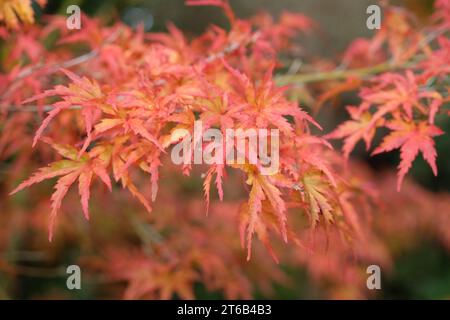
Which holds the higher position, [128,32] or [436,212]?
[128,32]

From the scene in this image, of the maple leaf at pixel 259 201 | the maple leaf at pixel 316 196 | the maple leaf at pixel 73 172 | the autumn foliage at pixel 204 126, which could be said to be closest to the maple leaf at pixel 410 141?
the autumn foliage at pixel 204 126

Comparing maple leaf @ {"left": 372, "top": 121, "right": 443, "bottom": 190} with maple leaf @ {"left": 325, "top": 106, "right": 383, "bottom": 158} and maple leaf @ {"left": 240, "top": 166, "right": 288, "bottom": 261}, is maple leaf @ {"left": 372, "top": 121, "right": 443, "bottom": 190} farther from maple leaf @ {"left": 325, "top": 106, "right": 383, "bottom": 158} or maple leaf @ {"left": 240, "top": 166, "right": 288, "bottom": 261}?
maple leaf @ {"left": 240, "top": 166, "right": 288, "bottom": 261}

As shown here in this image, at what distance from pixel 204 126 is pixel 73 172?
0.29m

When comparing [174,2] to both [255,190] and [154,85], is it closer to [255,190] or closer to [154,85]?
[154,85]

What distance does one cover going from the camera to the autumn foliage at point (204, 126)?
96cm

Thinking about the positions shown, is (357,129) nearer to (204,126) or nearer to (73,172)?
(204,126)

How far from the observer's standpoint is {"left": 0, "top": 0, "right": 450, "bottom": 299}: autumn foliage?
0.96 meters

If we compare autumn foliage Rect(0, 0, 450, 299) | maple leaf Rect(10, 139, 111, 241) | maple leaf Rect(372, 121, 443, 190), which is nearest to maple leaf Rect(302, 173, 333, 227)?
autumn foliage Rect(0, 0, 450, 299)

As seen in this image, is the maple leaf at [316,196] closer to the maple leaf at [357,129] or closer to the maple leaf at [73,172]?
the maple leaf at [357,129]

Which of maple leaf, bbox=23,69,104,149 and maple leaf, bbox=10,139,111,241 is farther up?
maple leaf, bbox=23,69,104,149

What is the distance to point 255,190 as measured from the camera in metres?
0.91

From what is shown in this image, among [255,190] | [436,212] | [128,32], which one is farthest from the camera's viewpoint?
[436,212]
